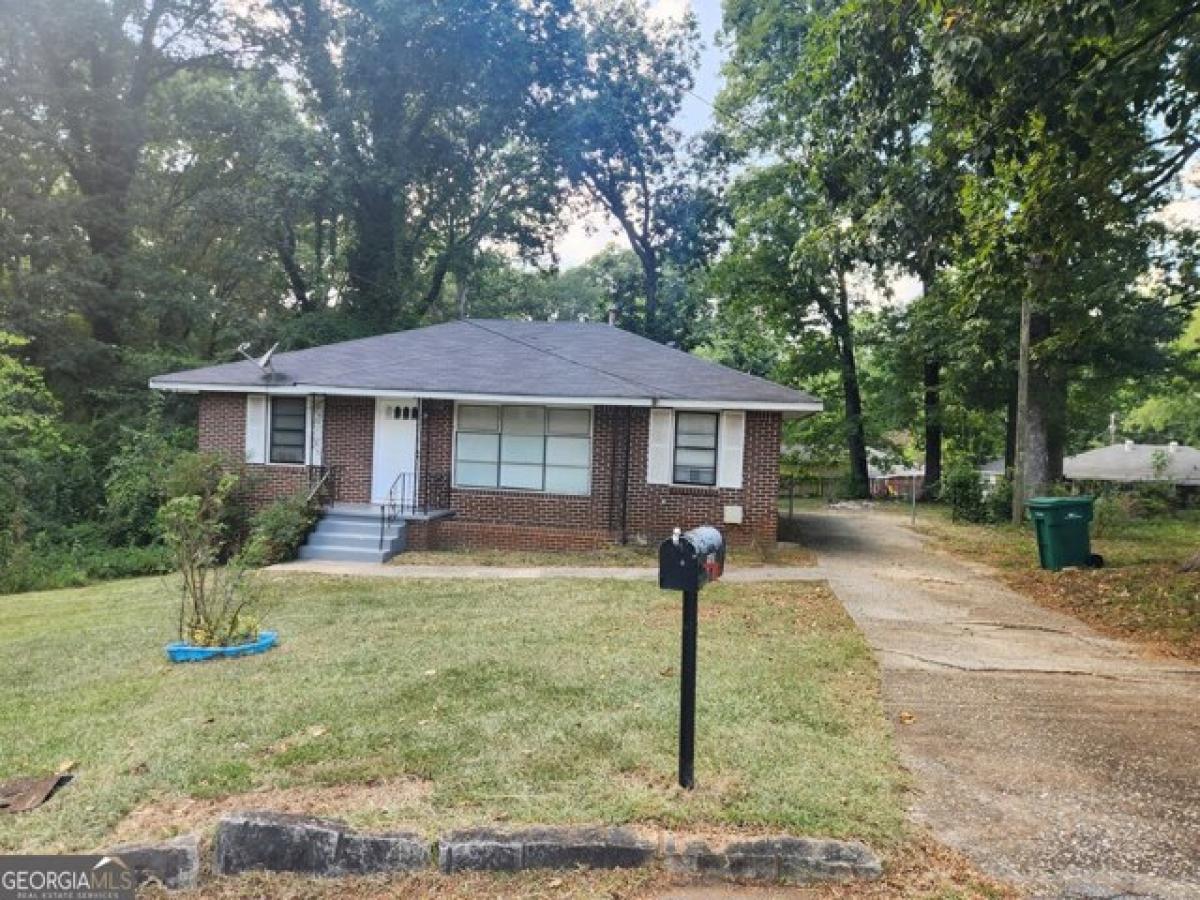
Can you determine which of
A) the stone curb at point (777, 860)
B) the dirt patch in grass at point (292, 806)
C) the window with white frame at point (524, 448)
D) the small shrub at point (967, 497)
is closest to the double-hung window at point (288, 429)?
the window with white frame at point (524, 448)

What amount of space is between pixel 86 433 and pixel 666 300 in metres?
19.8

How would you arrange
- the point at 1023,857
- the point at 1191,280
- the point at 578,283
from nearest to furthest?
the point at 1023,857 → the point at 1191,280 → the point at 578,283

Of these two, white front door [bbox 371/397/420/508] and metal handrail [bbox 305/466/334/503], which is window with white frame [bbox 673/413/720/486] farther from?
metal handrail [bbox 305/466/334/503]

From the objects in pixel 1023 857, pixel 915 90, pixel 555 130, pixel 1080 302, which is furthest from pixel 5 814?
pixel 555 130

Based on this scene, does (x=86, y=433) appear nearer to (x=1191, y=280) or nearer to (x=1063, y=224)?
(x=1063, y=224)

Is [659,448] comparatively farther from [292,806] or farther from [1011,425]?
[1011,425]

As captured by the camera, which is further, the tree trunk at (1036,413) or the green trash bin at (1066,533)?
the tree trunk at (1036,413)

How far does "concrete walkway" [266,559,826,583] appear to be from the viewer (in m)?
10.1

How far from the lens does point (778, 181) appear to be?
25734mm

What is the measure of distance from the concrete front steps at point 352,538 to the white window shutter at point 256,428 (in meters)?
2.06

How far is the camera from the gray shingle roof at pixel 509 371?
12625 mm

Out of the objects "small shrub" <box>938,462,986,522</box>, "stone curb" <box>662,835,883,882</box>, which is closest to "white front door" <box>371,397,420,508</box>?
"stone curb" <box>662,835,883,882</box>

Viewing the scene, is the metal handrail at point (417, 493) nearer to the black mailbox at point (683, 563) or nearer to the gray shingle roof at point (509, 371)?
the gray shingle roof at point (509, 371)

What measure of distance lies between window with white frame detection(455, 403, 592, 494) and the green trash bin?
7101 millimetres
